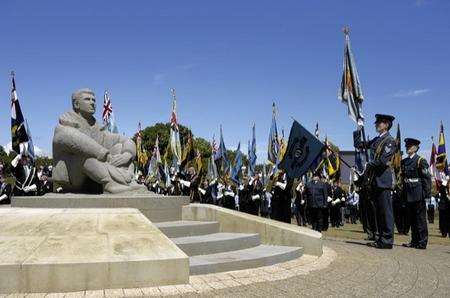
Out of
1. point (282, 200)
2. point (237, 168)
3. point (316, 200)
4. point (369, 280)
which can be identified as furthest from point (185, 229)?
point (237, 168)

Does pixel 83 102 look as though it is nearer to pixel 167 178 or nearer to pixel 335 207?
pixel 335 207

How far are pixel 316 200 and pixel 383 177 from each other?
7.26 m

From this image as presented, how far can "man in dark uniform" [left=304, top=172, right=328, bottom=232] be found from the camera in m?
16.4

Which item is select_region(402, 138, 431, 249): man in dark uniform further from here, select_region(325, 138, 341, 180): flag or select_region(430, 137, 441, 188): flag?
select_region(325, 138, 341, 180): flag

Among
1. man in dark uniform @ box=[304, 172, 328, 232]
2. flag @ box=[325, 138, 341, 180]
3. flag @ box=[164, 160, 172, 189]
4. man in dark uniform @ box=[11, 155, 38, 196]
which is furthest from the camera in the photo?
flag @ box=[164, 160, 172, 189]

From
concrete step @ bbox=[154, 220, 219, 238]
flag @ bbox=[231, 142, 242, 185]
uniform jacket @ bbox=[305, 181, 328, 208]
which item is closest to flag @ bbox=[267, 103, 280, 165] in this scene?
uniform jacket @ bbox=[305, 181, 328, 208]

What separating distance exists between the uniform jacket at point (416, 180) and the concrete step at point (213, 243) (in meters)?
4.14

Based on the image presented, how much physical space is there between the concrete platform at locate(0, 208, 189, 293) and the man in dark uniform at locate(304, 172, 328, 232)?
1071 centimetres

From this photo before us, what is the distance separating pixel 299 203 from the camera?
2097 centimetres

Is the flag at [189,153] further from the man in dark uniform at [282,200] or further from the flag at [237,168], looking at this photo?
the man in dark uniform at [282,200]

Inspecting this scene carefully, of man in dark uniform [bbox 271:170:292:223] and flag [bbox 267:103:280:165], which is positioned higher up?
flag [bbox 267:103:280:165]

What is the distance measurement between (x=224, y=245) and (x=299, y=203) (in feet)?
46.2

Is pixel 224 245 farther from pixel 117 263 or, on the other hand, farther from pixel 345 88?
pixel 345 88

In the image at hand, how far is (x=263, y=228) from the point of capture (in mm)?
8484
